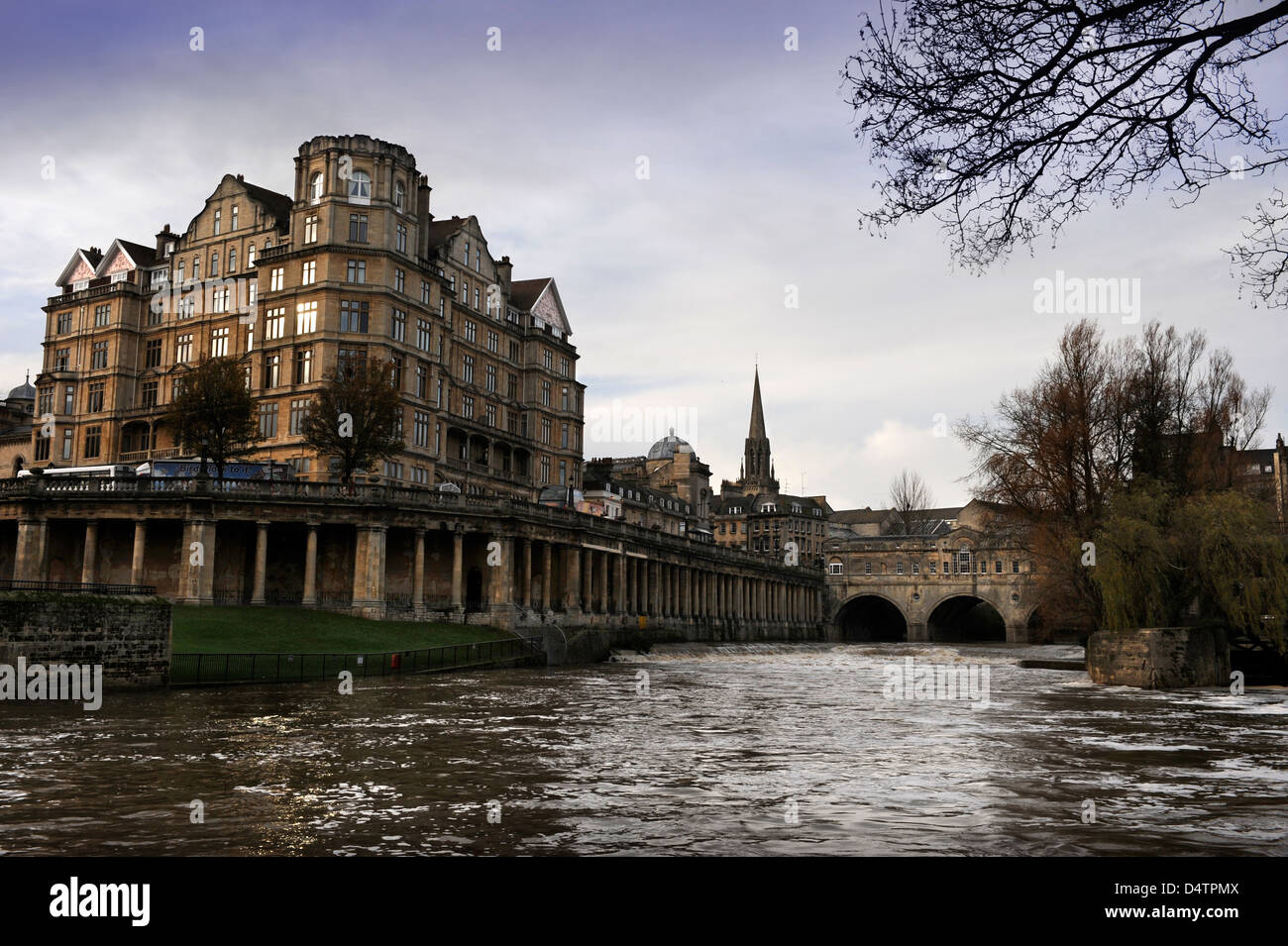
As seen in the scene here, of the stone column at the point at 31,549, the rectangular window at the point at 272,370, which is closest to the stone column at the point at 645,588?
the rectangular window at the point at 272,370

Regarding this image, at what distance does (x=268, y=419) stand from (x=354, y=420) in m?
15.4

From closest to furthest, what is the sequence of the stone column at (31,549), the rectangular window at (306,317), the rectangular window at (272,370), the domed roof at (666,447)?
1. the stone column at (31,549)
2. the rectangular window at (306,317)
3. the rectangular window at (272,370)
4. the domed roof at (666,447)

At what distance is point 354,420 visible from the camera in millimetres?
54531

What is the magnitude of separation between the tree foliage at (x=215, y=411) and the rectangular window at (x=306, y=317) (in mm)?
11161

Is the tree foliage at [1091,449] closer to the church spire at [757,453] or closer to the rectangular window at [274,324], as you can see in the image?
the rectangular window at [274,324]

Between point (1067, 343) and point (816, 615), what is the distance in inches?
3076

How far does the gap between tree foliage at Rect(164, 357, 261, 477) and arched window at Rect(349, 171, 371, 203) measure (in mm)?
16428

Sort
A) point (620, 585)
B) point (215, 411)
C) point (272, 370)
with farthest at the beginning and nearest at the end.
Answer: point (620, 585), point (272, 370), point (215, 411)

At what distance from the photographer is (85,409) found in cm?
7644

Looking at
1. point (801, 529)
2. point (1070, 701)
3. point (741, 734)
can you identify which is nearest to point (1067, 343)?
point (1070, 701)

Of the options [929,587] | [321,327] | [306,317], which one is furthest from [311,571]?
[929,587]

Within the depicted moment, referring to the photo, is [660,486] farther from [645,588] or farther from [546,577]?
[546,577]

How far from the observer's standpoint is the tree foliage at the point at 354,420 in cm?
5409

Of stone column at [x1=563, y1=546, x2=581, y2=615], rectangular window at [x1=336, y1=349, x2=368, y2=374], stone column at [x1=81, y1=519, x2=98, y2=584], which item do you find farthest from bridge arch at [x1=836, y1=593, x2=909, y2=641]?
stone column at [x1=81, y1=519, x2=98, y2=584]
